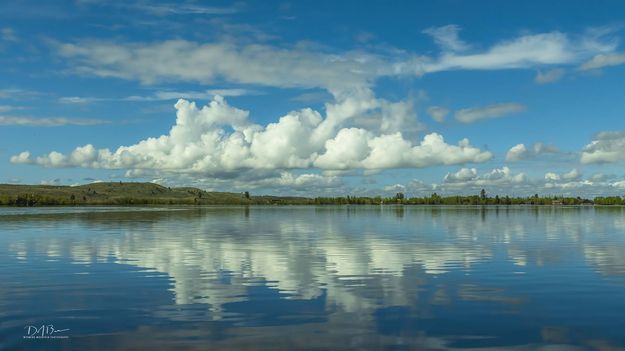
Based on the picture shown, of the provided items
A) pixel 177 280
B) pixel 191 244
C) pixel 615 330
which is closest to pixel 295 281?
pixel 177 280

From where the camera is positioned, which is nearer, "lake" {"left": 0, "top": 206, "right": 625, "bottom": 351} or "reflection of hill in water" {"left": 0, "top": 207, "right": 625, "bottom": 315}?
"lake" {"left": 0, "top": 206, "right": 625, "bottom": 351}

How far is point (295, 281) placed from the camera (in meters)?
38.1

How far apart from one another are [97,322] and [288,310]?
9.45 metres

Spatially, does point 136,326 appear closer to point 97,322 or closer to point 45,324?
point 97,322
